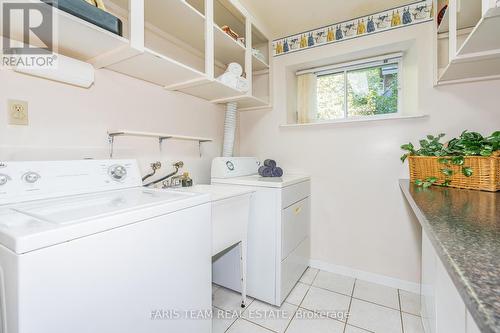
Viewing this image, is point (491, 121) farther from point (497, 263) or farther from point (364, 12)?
point (497, 263)

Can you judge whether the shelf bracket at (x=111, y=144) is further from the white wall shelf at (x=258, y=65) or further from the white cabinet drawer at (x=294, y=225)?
the white wall shelf at (x=258, y=65)

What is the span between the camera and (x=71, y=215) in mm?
723

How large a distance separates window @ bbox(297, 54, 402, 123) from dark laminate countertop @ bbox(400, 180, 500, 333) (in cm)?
130

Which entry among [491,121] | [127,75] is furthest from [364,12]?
[127,75]

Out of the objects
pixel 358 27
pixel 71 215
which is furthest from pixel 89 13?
pixel 358 27

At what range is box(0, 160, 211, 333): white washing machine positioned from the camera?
0.57 metres

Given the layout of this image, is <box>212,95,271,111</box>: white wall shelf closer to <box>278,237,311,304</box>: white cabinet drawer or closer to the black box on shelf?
the black box on shelf

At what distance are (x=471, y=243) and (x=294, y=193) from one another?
4.32 ft

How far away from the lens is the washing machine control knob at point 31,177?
3.02 ft

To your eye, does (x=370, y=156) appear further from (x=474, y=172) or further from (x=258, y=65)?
(x=258, y=65)

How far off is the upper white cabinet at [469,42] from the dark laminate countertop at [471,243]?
77cm

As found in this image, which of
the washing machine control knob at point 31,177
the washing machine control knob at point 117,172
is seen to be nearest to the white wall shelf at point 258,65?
the washing machine control knob at point 117,172

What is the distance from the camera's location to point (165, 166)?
5.63 feet

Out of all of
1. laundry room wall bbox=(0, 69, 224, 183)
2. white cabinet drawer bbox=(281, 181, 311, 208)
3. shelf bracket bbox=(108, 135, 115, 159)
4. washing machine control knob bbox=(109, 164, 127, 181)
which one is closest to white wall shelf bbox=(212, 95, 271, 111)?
laundry room wall bbox=(0, 69, 224, 183)
